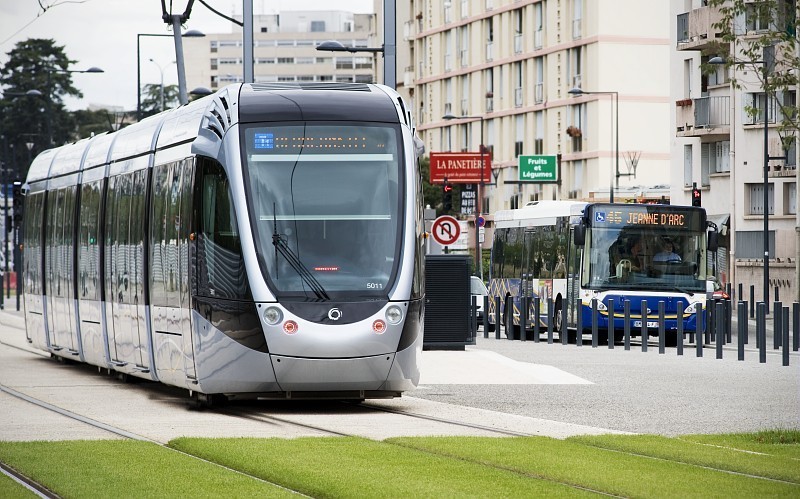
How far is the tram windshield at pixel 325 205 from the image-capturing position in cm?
1781

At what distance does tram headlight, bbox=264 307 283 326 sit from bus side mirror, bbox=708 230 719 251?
20218mm

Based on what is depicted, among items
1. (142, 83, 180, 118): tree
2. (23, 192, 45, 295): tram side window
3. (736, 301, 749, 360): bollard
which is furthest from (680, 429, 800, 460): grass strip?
(142, 83, 180, 118): tree

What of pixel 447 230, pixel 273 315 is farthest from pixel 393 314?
pixel 447 230

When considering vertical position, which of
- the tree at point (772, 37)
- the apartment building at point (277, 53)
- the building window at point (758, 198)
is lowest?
the building window at point (758, 198)

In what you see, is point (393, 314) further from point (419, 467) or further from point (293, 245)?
point (419, 467)

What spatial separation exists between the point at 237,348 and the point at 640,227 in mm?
20517

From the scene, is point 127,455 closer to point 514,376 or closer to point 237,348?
point 237,348

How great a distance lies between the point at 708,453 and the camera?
13.9 meters

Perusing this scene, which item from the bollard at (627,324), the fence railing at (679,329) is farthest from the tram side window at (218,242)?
the bollard at (627,324)

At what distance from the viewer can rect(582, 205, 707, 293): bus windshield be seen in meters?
36.8

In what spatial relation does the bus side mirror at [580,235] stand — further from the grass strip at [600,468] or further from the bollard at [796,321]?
the grass strip at [600,468]

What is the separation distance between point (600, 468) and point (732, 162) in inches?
2292

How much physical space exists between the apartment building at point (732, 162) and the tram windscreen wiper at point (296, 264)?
46.1 metres

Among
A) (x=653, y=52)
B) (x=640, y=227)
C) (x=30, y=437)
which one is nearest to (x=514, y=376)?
(x=30, y=437)
